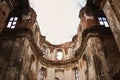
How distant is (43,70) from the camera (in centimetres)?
2255

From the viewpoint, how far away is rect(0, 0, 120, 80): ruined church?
13.9m

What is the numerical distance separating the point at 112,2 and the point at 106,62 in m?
4.68

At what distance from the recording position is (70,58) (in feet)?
77.4

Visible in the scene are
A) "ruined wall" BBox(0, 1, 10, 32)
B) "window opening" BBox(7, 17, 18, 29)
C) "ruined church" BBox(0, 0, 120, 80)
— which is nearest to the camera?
"ruined church" BBox(0, 0, 120, 80)

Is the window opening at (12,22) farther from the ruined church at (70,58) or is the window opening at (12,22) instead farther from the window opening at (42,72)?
the window opening at (42,72)

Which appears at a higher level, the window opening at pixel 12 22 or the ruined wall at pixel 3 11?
the window opening at pixel 12 22

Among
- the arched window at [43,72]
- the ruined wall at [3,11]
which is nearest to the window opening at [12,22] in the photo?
the ruined wall at [3,11]

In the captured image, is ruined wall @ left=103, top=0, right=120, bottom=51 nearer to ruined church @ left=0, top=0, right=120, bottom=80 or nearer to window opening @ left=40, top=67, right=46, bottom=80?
ruined church @ left=0, top=0, right=120, bottom=80

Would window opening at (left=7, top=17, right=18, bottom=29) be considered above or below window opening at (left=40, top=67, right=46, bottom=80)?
above

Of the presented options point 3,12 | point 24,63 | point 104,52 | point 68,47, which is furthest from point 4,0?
point 68,47

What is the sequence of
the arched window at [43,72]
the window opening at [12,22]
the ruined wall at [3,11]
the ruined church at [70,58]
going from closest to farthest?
the ruined church at [70,58], the ruined wall at [3,11], the window opening at [12,22], the arched window at [43,72]

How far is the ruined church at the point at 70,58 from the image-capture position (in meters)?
13.9

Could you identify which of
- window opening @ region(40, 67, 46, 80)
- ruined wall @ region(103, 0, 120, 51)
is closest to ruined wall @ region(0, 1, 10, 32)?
ruined wall @ region(103, 0, 120, 51)

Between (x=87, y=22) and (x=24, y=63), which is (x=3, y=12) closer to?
(x=24, y=63)
